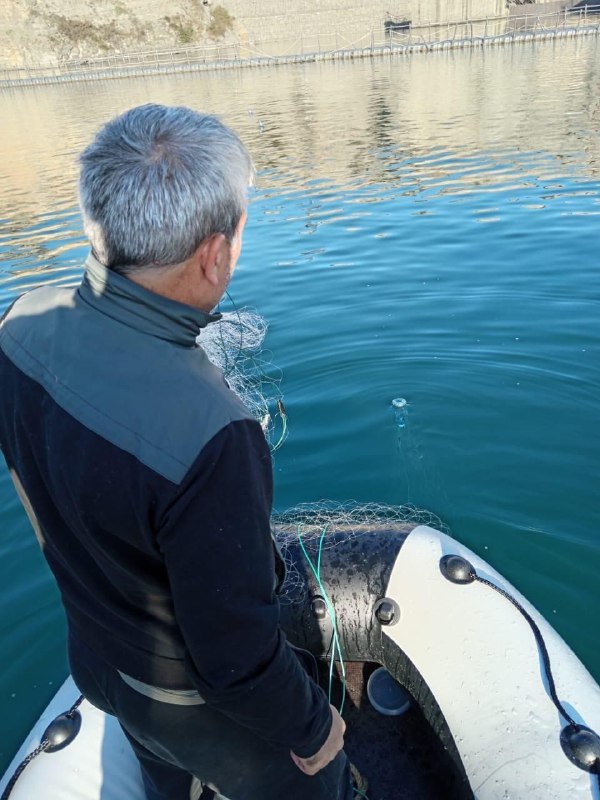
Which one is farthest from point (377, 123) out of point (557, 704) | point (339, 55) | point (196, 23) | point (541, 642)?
point (196, 23)

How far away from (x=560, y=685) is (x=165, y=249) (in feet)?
7.53

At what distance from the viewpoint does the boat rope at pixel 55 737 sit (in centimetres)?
233

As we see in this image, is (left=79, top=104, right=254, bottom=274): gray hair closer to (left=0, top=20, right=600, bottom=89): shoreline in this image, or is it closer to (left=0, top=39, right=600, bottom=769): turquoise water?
(left=0, top=39, right=600, bottom=769): turquoise water

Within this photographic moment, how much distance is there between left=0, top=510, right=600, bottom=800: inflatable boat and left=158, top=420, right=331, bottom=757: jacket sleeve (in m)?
0.99

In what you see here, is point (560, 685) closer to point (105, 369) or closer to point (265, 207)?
point (105, 369)

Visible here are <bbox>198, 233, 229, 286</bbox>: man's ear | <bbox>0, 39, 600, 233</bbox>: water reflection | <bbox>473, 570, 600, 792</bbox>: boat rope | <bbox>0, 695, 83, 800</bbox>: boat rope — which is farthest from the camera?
<bbox>0, 39, 600, 233</bbox>: water reflection

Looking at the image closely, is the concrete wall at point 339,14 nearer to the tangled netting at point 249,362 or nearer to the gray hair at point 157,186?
the tangled netting at point 249,362

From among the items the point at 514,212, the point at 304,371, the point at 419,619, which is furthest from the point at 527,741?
the point at 514,212

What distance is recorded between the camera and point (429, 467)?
15.5ft

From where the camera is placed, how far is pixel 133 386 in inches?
44.8

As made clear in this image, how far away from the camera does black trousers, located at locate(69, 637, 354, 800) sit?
1.54m

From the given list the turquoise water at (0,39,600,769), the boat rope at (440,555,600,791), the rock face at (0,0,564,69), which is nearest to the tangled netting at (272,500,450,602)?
the boat rope at (440,555,600,791)

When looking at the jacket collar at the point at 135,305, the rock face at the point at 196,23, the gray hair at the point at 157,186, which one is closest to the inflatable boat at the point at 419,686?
the jacket collar at the point at 135,305

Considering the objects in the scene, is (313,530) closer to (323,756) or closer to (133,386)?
(323,756)
